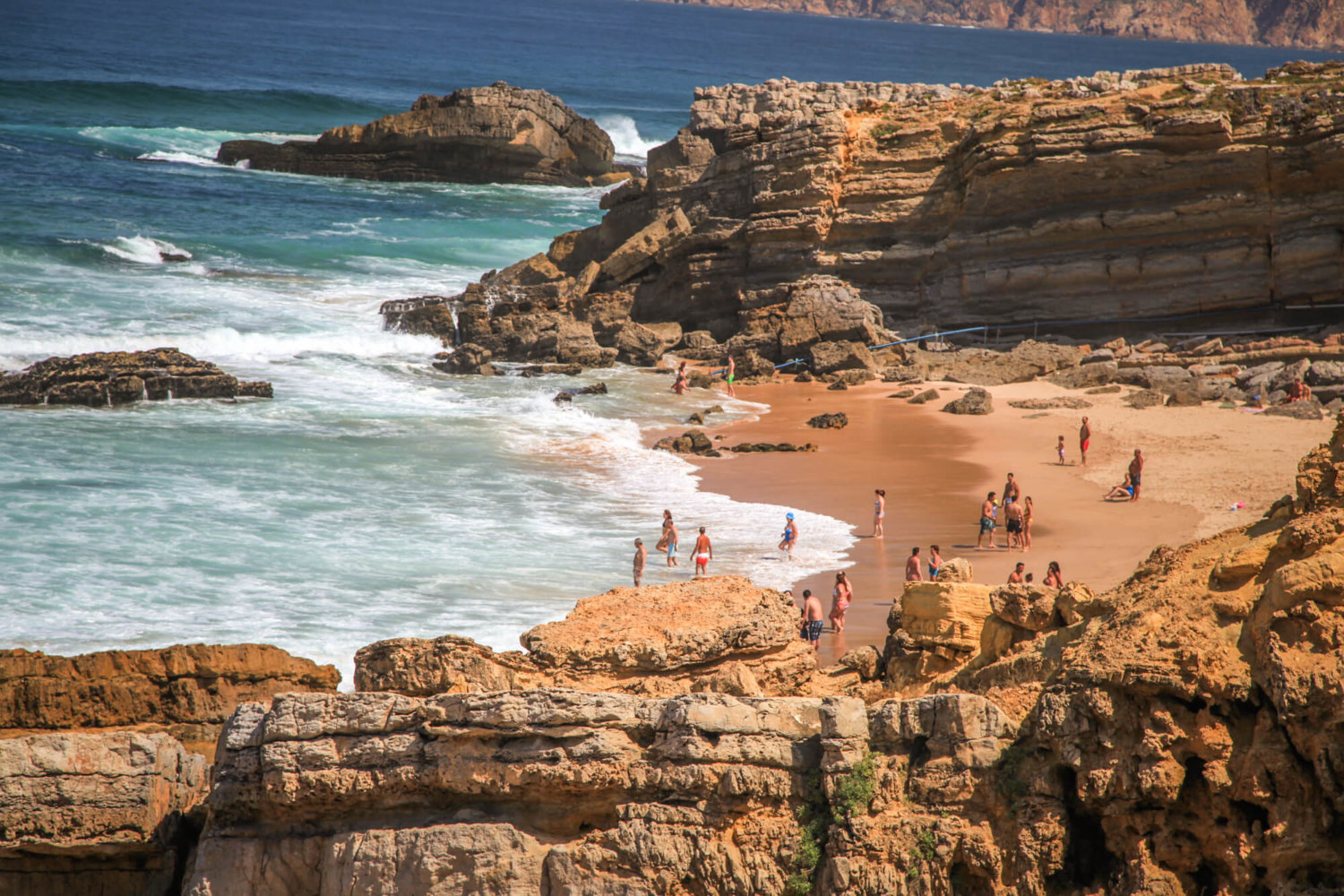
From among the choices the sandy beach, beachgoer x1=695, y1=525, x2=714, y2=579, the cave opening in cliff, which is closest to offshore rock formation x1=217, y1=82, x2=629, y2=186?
the sandy beach

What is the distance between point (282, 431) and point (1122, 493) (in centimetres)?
1523

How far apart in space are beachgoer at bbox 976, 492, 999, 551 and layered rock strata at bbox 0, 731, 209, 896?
12.5 metres

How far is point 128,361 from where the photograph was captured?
24.3 meters

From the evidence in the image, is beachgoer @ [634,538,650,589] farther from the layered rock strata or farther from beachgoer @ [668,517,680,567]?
the layered rock strata

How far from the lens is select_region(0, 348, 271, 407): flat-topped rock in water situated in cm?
2284

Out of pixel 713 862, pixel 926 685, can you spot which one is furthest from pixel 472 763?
pixel 926 685

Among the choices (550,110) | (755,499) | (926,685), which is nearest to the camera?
(926,685)

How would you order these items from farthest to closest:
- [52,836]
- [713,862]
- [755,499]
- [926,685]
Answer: [755,499] < [926,685] < [52,836] < [713,862]

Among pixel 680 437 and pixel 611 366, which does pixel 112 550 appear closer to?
pixel 680 437

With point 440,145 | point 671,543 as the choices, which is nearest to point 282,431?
point 671,543

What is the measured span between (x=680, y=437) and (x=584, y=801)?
54.1ft

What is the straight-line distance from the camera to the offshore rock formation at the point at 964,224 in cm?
2775

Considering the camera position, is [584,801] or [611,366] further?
[611,366]

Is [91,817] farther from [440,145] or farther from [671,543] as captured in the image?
[440,145]
